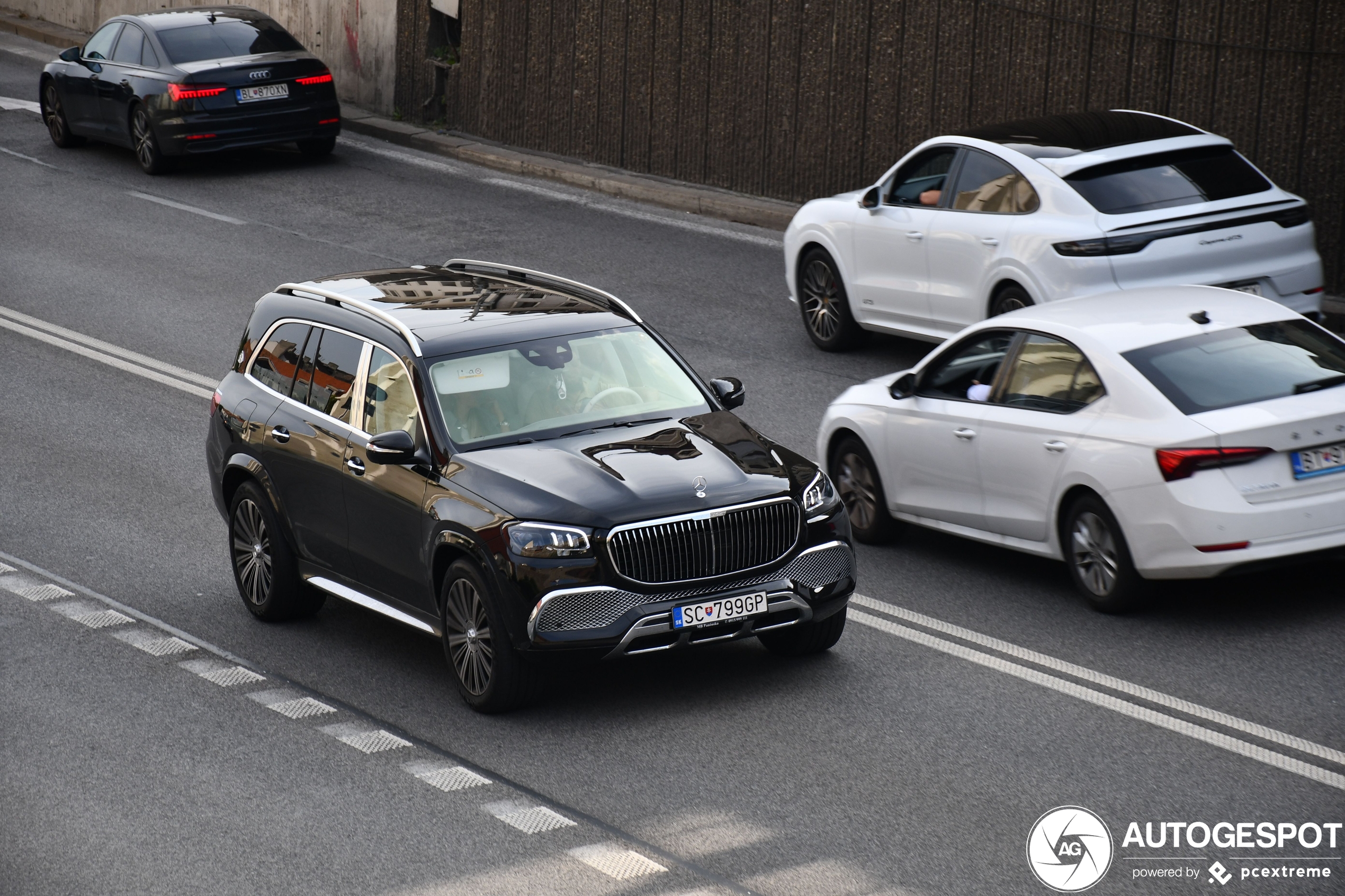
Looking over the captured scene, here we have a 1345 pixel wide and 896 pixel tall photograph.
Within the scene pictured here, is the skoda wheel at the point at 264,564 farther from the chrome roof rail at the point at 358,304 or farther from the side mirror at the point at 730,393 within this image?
the side mirror at the point at 730,393

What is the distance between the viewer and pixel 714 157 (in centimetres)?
2134

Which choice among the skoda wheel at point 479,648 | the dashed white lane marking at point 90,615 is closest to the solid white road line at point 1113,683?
the skoda wheel at point 479,648

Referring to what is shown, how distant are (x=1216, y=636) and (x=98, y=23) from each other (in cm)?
2861

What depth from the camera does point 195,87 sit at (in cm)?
2208

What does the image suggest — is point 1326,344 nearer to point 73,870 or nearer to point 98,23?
point 73,870

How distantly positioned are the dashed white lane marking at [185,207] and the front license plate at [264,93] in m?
1.66

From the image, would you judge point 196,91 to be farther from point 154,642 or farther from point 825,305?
point 154,642

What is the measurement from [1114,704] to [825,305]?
7475mm

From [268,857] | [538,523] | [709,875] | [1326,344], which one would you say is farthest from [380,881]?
[1326,344]

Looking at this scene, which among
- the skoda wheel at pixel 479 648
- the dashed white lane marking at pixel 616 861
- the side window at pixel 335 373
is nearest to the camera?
the dashed white lane marking at pixel 616 861

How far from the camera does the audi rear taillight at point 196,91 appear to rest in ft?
72.4

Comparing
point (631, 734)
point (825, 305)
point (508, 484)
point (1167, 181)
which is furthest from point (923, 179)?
point (631, 734)

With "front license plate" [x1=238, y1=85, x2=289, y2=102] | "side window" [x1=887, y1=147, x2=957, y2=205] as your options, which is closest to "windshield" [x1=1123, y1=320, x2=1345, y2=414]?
"side window" [x1=887, y1=147, x2=957, y2=205]

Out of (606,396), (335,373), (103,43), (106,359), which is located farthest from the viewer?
(103,43)
